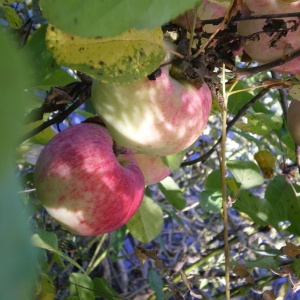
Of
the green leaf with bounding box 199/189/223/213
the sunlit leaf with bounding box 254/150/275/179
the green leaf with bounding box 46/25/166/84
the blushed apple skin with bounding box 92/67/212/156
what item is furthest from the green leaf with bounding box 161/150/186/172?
the sunlit leaf with bounding box 254/150/275/179

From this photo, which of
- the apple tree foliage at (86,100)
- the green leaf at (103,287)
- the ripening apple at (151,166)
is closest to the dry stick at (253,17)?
the apple tree foliage at (86,100)

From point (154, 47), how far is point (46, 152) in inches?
8.3

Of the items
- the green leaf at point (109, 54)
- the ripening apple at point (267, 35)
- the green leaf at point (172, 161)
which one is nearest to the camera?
the green leaf at point (109, 54)

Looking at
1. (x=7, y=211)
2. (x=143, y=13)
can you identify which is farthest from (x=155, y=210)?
(x=7, y=211)

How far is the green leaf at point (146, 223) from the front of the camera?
100 cm

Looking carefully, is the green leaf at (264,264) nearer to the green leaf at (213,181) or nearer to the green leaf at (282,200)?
the green leaf at (282,200)

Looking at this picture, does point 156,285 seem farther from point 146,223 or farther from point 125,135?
point 125,135

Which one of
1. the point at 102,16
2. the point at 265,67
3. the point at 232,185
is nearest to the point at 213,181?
the point at 232,185

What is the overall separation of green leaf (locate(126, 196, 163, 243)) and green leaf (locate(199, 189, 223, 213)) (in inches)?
3.5

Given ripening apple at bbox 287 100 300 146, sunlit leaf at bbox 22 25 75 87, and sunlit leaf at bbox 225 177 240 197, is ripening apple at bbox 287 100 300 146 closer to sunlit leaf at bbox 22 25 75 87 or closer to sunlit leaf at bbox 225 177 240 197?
sunlit leaf at bbox 225 177 240 197

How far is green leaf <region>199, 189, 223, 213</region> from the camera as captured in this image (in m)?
1.03

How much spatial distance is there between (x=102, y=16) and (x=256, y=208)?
83cm

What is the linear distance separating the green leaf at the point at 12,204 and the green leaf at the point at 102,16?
0.10 metres

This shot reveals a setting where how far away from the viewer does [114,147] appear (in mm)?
681
